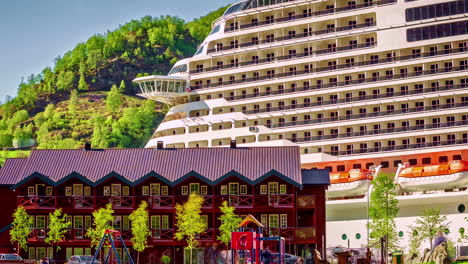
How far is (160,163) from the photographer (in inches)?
3078

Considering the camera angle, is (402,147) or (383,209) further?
(402,147)

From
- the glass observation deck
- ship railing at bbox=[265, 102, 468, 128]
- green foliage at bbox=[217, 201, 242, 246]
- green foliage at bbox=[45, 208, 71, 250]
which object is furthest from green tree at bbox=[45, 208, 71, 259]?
ship railing at bbox=[265, 102, 468, 128]

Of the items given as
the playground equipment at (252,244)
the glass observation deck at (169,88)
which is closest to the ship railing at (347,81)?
the glass observation deck at (169,88)

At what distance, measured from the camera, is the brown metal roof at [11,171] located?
7956 centimetres

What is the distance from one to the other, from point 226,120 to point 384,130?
15.7 meters

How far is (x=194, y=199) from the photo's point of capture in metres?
72.8

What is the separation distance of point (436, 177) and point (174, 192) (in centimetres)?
2043

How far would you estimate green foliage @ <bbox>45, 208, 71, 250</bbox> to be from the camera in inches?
2876

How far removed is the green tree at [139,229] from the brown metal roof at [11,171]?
40.4ft

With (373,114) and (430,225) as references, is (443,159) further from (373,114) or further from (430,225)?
(373,114)

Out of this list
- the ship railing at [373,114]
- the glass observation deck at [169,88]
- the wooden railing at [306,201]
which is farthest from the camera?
the glass observation deck at [169,88]

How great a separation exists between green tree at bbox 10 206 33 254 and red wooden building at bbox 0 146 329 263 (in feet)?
2.22

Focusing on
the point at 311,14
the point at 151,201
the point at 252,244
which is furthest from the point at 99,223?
the point at 311,14

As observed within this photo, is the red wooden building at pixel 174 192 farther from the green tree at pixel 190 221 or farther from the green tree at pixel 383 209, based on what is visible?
the green tree at pixel 383 209
